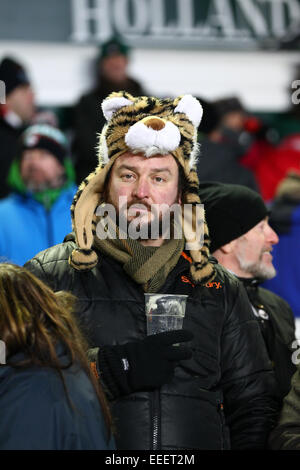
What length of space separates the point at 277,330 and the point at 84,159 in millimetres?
2976

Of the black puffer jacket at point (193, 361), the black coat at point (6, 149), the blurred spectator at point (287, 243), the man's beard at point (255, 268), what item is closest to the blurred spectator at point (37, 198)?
the black coat at point (6, 149)

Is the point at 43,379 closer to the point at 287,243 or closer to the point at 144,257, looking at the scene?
the point at 144,257

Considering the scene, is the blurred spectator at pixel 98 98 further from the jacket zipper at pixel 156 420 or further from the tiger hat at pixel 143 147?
the jacket zipper at pixel 156 420

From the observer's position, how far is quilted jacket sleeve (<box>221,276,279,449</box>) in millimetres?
3305

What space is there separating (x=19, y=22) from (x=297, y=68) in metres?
2.59

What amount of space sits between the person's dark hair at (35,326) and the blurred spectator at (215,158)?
3053 mm

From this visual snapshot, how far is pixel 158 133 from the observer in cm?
333

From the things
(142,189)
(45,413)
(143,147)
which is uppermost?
(143,147)

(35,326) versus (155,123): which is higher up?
(155,123)

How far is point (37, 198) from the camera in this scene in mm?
5320

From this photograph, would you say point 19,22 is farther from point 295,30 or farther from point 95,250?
point 95,250

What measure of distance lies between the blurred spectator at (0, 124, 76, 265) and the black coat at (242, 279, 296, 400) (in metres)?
1.17

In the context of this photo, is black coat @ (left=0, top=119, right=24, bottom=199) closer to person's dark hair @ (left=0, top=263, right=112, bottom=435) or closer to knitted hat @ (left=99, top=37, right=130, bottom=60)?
knitted hat @ (left=99, top=37, right=130, bottom=60)

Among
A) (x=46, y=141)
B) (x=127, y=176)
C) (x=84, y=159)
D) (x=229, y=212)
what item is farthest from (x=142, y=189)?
(x=84, y=159)
